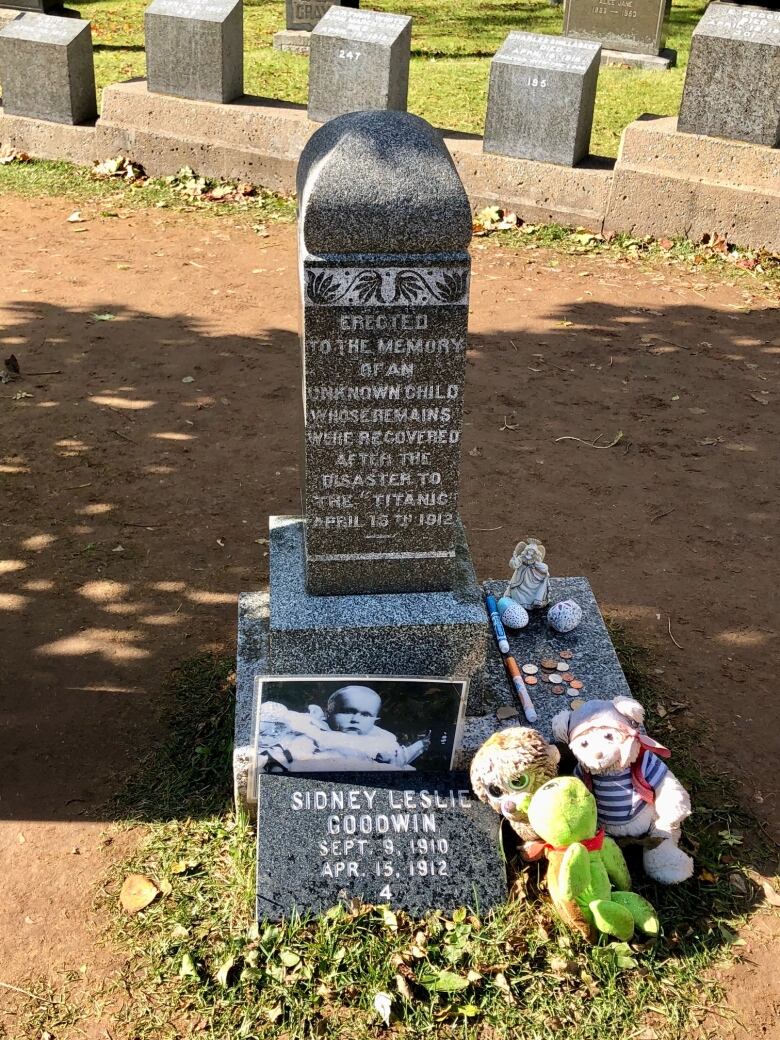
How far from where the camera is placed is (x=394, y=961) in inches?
143

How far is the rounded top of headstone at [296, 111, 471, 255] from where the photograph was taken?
11.7ft

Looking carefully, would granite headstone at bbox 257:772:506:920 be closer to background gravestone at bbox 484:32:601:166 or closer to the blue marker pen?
the blue marker pen

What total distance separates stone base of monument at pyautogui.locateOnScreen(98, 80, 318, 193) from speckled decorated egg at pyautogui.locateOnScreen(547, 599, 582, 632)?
7.02 metres

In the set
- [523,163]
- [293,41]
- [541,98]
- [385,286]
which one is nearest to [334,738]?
[385,286]

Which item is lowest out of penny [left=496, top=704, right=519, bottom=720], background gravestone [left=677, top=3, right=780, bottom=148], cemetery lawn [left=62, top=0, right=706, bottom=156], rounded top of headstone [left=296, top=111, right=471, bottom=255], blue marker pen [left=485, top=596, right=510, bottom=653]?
penny [left=496, top=704, right=519, bottom=720]

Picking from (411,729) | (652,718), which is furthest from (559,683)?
(411,729)

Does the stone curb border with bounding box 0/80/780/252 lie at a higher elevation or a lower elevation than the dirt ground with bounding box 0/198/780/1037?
higher

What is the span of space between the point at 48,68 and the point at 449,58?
6555 millimetres

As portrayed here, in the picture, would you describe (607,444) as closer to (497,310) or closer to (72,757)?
(497,310)

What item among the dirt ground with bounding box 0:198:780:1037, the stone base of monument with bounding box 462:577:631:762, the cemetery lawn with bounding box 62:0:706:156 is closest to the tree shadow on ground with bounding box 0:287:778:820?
the dirt ground with bounding box 0:198:780:1037

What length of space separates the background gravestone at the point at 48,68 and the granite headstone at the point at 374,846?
9.45 metres

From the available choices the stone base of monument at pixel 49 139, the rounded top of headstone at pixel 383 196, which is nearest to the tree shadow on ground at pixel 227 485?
the rounded top of headstone at pixel 383 196

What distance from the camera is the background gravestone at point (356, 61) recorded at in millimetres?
10023

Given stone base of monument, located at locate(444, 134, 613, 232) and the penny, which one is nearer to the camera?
the penny
